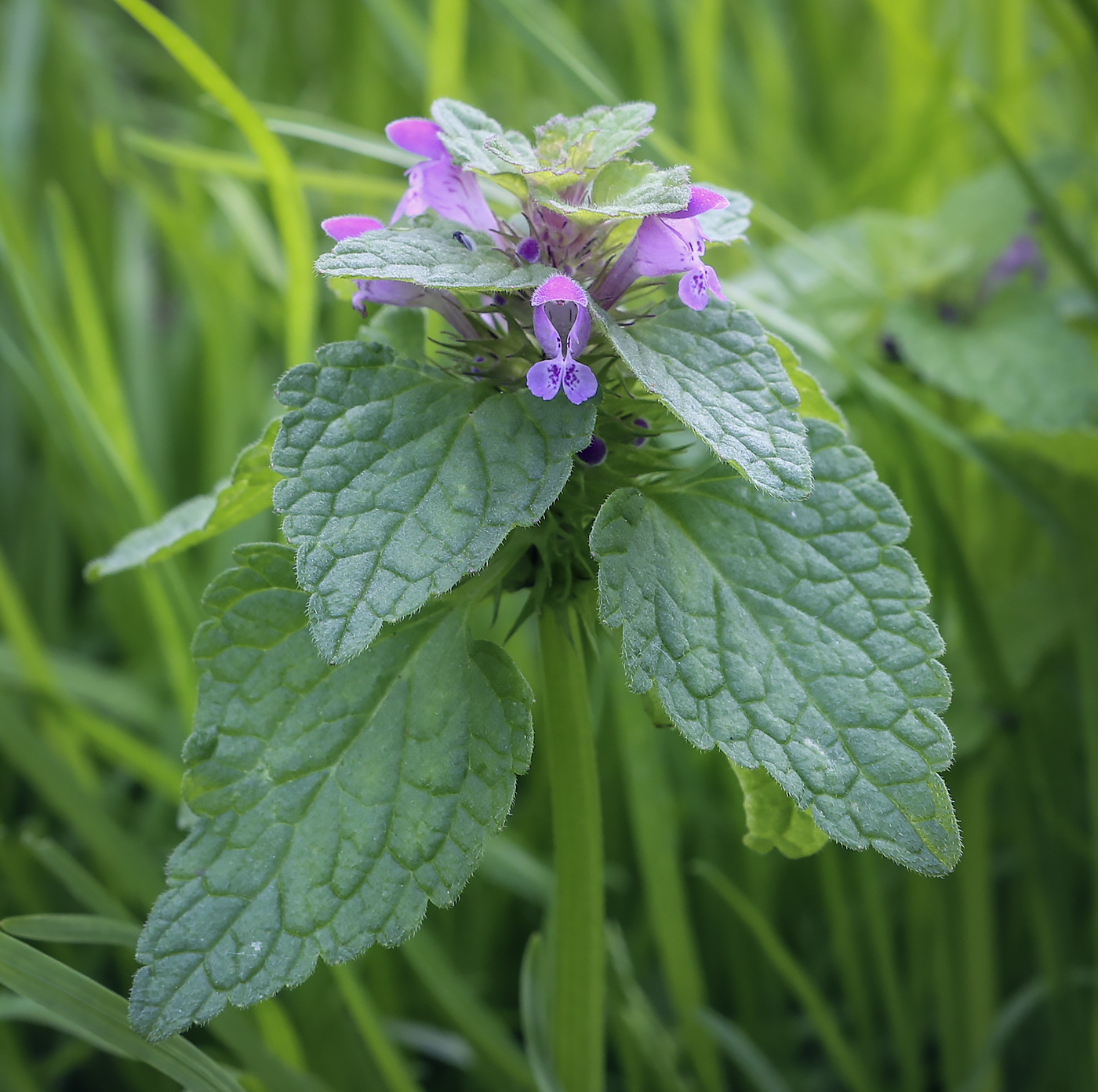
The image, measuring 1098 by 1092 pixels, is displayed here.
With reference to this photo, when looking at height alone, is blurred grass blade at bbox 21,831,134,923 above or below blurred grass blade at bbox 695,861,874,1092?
above

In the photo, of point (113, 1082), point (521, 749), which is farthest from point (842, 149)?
point (113, 1082)

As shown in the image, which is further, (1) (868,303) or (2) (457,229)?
(1) (868,303)

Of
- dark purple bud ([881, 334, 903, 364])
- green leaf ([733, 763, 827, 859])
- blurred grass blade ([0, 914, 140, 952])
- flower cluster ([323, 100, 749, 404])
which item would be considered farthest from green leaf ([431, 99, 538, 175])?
dark purple bud ([881, 334, 903, 364])

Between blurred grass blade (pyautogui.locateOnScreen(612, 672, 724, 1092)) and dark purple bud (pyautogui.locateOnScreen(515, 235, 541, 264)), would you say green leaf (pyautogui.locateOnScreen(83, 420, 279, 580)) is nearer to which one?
dark purple bud (pyautogui.locateOnScreen(515, 235, 541, 264))

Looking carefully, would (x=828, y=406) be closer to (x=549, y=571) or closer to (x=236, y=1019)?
(x=549, y=571)

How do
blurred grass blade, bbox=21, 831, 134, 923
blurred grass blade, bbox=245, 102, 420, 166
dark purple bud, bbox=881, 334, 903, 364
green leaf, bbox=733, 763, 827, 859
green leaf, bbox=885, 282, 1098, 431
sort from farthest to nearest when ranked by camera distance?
dark purple bud, bbox=881, 334, 903, 364 < green leaf, bbox=885, 282, 1098, 431 < blurred grass blade, bbox=245, 102, 420, 166 < blurred grass blade, bbox=21, 831, 134, 923 < green leaf, bbox=733, 763, 827, 859

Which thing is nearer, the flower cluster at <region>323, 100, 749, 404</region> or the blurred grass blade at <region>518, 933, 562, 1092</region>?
the flower cluster at <region>323, 100, 749, 404</region>
